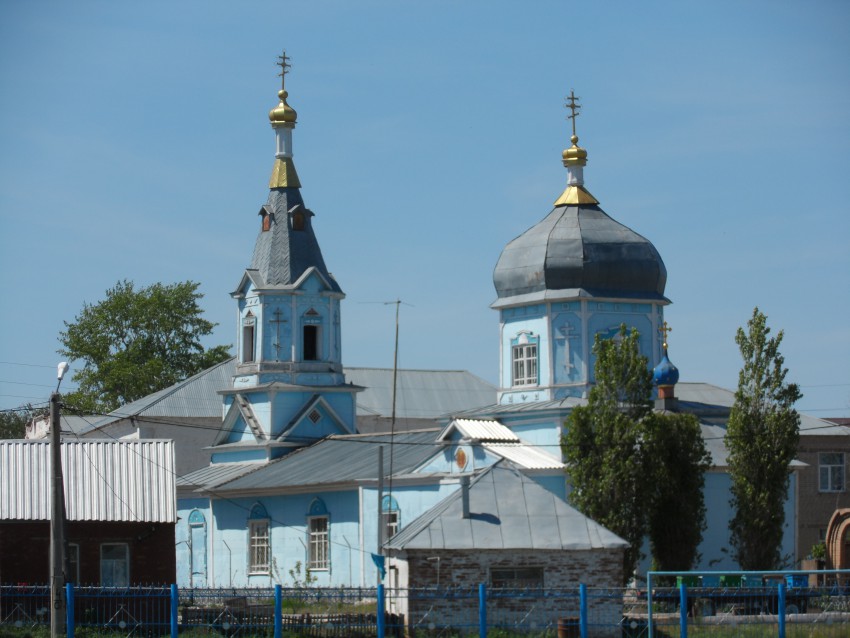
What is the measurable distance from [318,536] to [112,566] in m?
11.4

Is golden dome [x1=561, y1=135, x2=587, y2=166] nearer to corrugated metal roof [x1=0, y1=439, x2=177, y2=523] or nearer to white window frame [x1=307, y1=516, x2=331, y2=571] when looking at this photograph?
white window frame [x1=307, y1=516, x2=331, y2=571]

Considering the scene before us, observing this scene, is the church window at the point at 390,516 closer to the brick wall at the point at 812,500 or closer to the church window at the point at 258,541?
the church window at the point at 258,541

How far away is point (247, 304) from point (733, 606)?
21.4 meters

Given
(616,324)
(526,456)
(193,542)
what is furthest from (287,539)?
(616,324)

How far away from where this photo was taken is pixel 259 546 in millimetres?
43875

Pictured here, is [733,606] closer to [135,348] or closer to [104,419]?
[104,419]

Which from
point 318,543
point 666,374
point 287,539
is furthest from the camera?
point 287,539

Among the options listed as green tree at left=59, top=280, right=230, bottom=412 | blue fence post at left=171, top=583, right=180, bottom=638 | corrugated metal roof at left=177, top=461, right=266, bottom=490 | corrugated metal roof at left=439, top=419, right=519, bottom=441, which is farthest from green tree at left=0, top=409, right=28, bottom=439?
blue fence post at left=171, top=583, right=180, bottom=638

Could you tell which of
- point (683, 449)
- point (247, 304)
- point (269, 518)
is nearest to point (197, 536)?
point (269, 518)

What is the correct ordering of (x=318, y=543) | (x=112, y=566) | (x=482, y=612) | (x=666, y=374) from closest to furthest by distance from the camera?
(x=482, y=612)
(x=112, y=566)
(x=666, y=374)
(x=318, y=543)

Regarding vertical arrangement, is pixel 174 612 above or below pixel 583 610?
above

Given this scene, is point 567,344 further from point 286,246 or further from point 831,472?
point 831,472

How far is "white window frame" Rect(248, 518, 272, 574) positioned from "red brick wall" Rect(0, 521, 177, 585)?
40.5 feet

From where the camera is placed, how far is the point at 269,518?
4366cm
